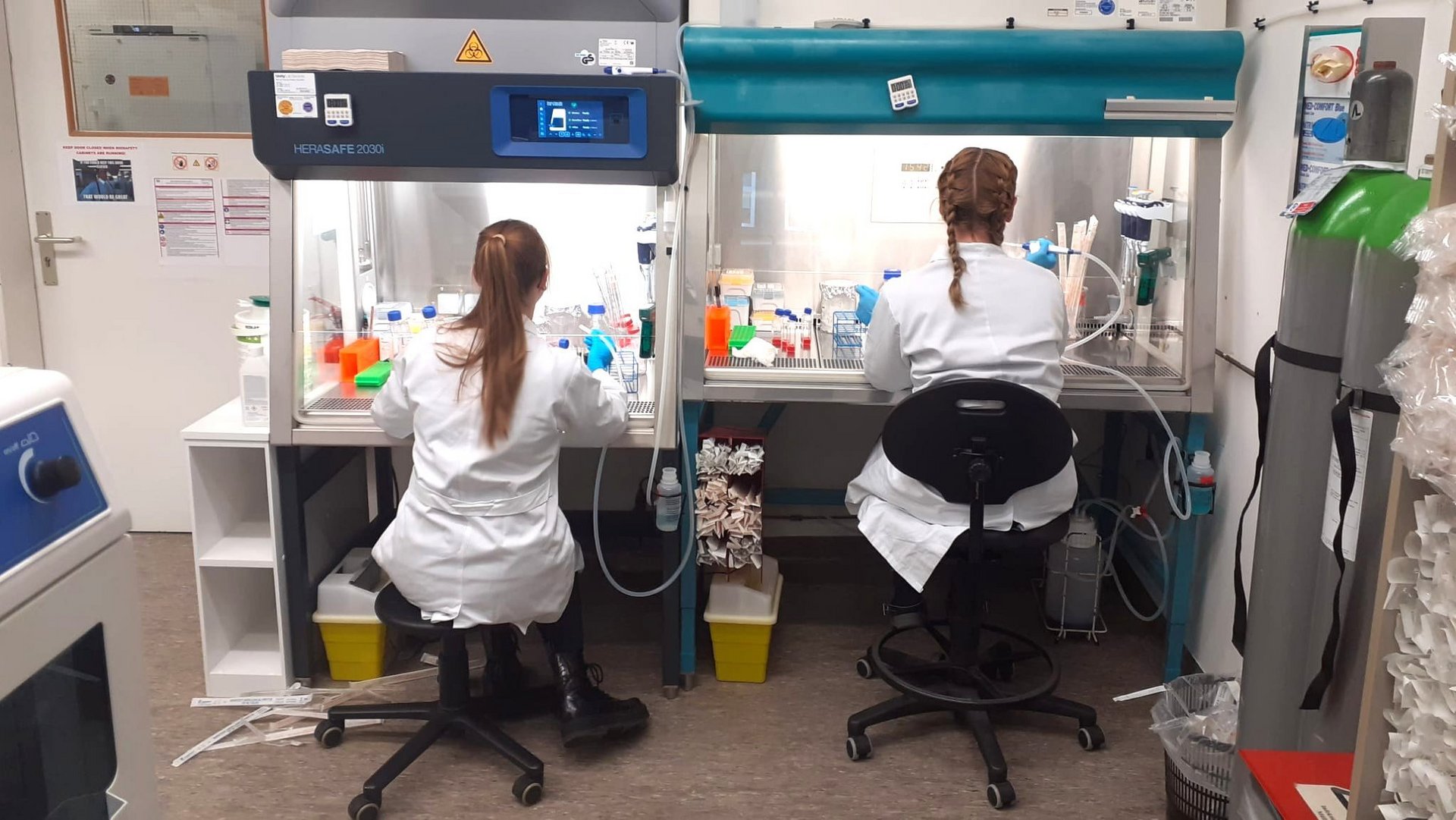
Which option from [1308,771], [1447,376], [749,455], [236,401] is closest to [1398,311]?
[1447,376]

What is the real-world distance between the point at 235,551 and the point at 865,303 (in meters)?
1.59

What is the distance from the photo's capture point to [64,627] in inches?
38.2

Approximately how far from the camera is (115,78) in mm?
3293

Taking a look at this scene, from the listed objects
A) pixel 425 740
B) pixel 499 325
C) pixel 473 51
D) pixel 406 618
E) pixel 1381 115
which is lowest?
pixel 425 740

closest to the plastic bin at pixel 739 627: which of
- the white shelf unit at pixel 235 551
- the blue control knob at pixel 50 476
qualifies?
the white shelf unit at pixel 235 551

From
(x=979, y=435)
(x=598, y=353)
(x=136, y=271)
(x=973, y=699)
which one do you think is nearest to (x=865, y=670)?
(x=973, y=699)

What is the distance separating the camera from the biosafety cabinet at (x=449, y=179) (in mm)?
2246

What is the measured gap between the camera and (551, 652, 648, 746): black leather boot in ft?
7.67

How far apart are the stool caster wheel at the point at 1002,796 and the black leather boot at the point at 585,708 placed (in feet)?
2.44

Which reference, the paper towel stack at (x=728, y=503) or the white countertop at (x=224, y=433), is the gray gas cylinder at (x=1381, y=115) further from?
the white countertop at (x=224, y=433)

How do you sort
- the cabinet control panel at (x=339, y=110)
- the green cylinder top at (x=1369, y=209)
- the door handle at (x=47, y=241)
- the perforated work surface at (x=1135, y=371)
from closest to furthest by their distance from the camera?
the green cylinder top at (x=1369, y=209) → the cabinet control panel at (x=339, y=110) → the perforated work surface at (x=1135, y=371) → the door handle at (x=47, y=241)

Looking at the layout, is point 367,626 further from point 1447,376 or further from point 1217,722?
point 1447,376

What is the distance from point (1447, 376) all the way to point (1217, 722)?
1201mm

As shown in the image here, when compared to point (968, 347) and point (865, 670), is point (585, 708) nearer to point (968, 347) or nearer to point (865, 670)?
point (865, 670)
